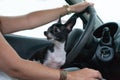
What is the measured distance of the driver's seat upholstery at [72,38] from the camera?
6.31 feet

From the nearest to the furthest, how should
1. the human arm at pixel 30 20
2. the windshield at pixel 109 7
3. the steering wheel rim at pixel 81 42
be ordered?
the steering wheel rim at pixel 81 42 → the human arm at pixel 30 20 → the windshield at pixel 109 7

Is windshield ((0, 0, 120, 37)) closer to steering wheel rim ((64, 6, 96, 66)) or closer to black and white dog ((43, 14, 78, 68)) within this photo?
black and white dog ((43, 14, 78, 68))

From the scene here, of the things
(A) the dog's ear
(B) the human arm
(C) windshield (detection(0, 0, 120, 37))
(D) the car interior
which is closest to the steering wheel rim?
(D) the car interior

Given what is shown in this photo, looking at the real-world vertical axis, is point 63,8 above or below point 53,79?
above

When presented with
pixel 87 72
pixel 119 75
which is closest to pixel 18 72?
pixel 87 72

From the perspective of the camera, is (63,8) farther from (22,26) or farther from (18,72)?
(18,72)

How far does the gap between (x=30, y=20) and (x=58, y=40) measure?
0.39 metres

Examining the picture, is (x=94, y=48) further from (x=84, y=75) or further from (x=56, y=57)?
(x=84, y=75)

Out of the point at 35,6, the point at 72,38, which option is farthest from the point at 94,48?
the point at 35,6

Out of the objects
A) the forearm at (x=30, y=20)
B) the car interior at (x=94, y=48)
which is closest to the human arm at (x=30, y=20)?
the forearm at (x=30, y=20)

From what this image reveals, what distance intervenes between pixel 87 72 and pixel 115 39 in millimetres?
442

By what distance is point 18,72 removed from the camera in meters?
1.47

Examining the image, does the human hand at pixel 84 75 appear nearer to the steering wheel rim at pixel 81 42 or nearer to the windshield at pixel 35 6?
the steering wheel rim at pixel 81 42

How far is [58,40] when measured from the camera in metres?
1.86
